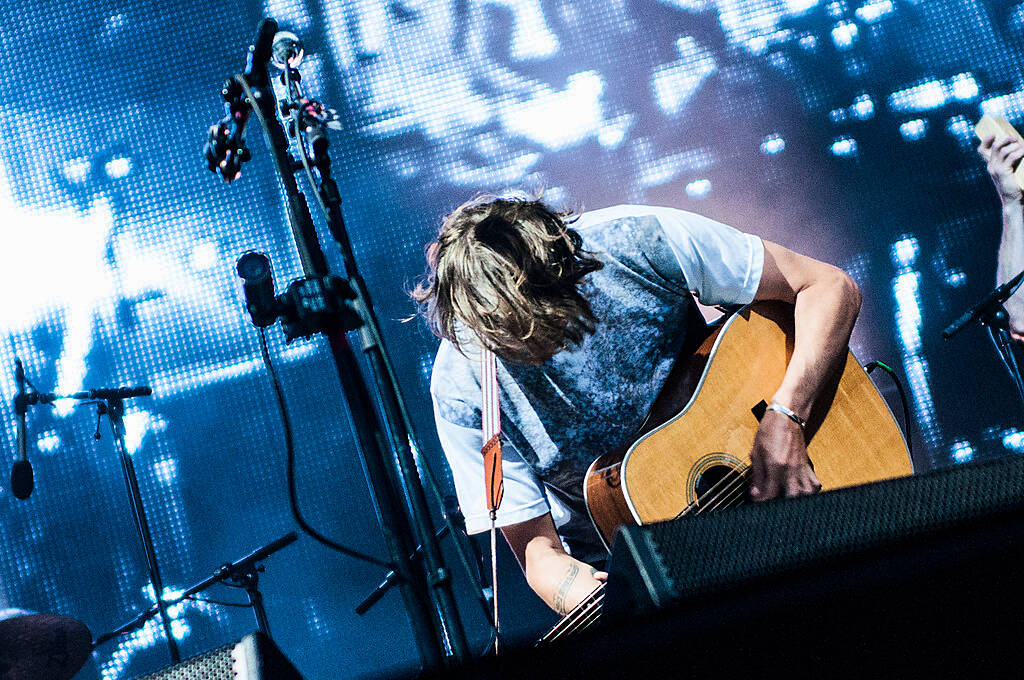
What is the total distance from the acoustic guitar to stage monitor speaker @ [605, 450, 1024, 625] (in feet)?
4.13

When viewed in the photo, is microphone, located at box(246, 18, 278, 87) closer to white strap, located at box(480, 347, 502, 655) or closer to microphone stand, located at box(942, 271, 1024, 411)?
white strap, located at box(480, 347, 502, 655)

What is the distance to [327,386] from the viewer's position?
3.63m

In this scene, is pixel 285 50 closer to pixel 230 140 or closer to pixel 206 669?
pixel 230 140

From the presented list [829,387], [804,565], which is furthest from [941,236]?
[804,565]

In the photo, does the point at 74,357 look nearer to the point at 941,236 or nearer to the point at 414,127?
the point at 414,127

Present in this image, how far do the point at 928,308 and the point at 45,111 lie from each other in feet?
14.5

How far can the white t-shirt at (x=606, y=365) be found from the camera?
6.93 feet

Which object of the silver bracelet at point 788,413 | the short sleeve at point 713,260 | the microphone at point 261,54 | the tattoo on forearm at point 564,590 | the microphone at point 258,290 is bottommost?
the tattoo on forearm at point 564,590

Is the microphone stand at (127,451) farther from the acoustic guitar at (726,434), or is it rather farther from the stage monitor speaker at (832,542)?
the stage monitor speaker at (832,542)

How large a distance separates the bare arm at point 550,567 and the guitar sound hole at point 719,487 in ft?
1.07

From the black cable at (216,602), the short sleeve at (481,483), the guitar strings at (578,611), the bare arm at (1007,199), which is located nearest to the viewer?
the guitar strings at (578,611)

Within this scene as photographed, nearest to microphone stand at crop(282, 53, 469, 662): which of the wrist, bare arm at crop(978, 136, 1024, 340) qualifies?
bare arm at crop(978, 136, 1024, 340)

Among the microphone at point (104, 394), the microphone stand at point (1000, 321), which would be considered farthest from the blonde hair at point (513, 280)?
the microphone stand at point (1000, 321)

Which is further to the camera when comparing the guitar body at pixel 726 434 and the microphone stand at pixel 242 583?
the microphone stand at pixel 242 583
